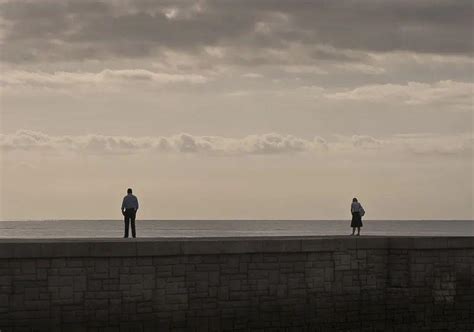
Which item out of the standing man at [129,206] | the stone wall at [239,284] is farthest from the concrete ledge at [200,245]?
the standing man at [129,206]

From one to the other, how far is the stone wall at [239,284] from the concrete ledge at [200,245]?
26mm

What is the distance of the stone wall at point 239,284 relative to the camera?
23859mm

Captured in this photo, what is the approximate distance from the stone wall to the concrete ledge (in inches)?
1.0

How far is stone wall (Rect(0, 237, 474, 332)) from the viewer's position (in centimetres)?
2386

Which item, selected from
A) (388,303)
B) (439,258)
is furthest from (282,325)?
(439,258)

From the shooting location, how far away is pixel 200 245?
84.3ft

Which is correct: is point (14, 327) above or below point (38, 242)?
below

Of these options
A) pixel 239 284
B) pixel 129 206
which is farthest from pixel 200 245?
pixel 129 206

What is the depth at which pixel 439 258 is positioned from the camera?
29234 millimetres

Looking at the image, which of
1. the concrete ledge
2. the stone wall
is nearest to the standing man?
the concrete ledge

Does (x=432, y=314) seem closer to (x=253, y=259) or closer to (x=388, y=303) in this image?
(x=388, y=303)

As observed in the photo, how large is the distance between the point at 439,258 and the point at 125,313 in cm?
922

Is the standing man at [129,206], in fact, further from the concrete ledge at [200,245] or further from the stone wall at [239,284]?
the stone wall at [239,284]

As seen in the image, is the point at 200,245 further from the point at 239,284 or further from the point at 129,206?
the point at 129,206
